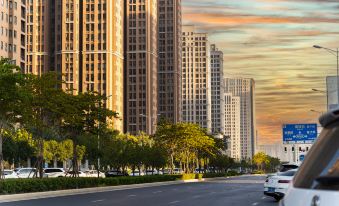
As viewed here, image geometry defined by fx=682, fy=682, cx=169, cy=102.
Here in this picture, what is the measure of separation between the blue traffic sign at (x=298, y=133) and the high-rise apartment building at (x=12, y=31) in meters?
71.3

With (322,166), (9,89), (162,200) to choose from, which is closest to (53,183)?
(9,89)

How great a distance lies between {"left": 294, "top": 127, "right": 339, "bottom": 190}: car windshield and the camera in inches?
161

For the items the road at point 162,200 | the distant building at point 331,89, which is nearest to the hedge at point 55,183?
the road at point 162,200

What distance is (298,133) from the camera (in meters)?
77.1

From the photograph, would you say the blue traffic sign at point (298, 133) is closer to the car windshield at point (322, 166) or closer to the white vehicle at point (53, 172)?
the white vehicle at point (53, 172)

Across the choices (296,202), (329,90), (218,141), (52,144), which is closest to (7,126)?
(296,202)

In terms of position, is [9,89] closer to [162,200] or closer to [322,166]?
[162,200]

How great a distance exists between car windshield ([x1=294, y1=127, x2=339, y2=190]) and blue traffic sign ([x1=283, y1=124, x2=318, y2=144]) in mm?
73191

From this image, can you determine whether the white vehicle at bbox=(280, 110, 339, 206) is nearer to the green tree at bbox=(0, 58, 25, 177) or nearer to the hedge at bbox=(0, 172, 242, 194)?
the hedge at bbox=(0, 172, 242, 194)

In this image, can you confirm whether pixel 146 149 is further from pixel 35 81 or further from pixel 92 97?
pixel 35 81

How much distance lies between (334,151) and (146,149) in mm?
84192

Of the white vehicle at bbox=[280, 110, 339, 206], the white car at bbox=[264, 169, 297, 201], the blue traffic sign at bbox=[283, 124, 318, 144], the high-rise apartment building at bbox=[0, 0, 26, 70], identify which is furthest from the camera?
the high-rise apartment building at bbox=[0, 0, 26, 70]

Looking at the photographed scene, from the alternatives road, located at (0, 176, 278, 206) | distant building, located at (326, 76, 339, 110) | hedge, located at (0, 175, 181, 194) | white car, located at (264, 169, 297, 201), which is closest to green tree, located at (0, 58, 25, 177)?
hedge, located at (0, 175, 181, 194)

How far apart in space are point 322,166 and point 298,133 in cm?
7419
